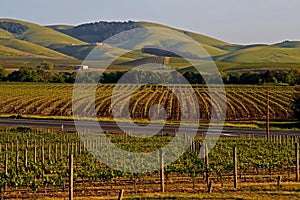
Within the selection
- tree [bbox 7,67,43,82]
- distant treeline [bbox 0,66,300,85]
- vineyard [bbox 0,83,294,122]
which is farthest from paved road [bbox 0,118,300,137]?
tree [bbox 7,67,43,82]

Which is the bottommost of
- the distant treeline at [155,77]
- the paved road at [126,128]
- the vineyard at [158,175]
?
the paved road at [126,128]

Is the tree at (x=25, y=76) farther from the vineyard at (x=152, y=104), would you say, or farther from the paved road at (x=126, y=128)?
the paved road at (x=126, y=128)

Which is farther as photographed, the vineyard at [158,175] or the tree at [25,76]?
the tree at [25,76]

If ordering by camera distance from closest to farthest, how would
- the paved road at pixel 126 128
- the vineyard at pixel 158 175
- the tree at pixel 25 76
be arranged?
1. the vineyard at pixel 158 175
2. the paved road at pixel 126 128
3. the tree at pixel 25 76

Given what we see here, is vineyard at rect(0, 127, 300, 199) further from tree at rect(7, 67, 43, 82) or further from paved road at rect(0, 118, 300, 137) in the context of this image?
tree at rect(7, 67, 43, 82)

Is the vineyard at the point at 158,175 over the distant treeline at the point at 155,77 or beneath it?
beneath

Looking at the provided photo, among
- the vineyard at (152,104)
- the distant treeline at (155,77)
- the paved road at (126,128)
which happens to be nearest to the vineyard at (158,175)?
the paved road at (126,128)

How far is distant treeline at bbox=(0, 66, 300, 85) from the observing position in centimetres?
9850

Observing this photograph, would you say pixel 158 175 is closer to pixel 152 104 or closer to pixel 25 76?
pixel 152 104

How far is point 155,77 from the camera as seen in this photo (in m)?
106

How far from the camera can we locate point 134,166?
78.2ft

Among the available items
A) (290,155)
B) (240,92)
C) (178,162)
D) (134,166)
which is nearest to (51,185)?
(134,166)

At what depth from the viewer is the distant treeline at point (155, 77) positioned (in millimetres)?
98500

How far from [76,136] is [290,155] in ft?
55.8
